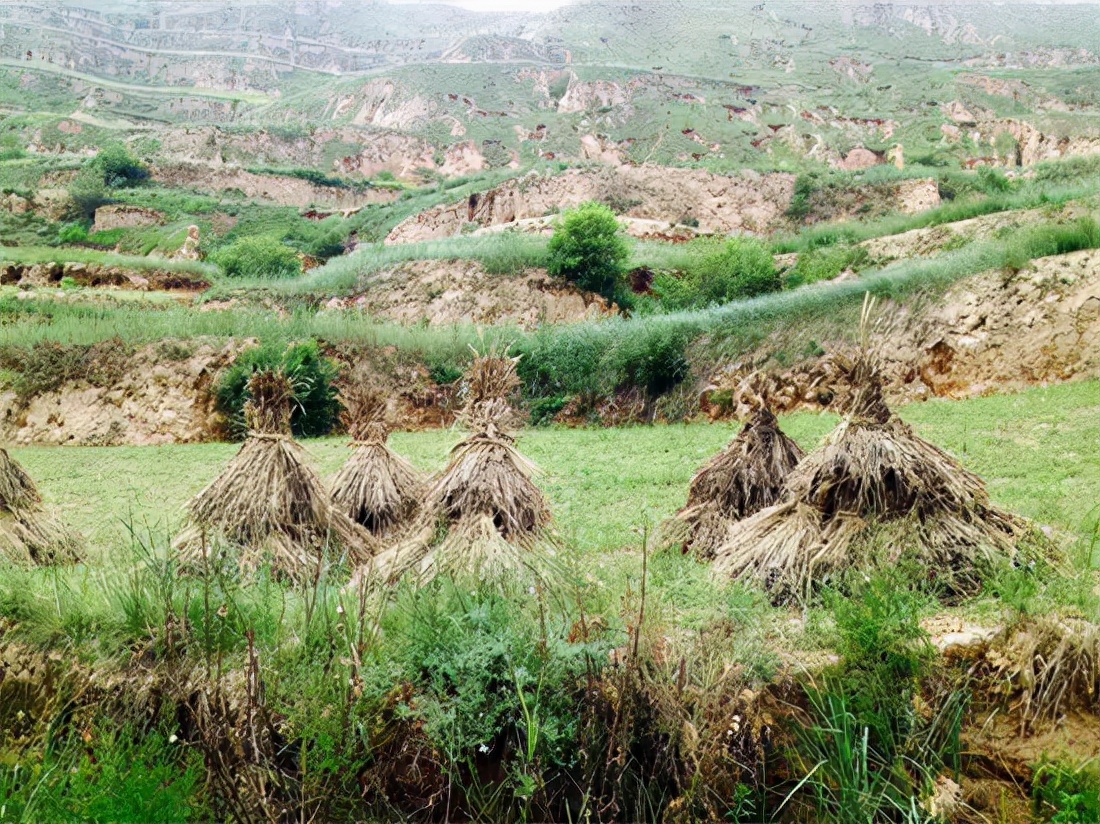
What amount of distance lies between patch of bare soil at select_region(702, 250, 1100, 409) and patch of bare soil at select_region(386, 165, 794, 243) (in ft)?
114

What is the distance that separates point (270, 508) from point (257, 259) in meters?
36.9

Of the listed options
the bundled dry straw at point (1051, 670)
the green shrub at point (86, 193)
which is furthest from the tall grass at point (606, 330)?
the green shrub at point (86, 193)

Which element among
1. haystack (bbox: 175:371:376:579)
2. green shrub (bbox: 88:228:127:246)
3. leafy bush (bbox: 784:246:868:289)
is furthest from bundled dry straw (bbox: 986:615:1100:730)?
green shrub (bbox: 88:228:127:246)

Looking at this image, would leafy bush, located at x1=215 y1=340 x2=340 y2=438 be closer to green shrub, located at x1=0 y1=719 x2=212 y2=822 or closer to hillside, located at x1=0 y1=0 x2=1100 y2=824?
hillside, located at x1=0 y1=0 x2=1100 y2=824

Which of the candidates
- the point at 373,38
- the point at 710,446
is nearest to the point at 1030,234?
the point at 710,446

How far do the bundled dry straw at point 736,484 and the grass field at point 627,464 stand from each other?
621 millimetres

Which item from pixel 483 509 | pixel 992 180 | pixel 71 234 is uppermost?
pixel 992 180

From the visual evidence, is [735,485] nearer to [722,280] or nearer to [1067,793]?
[1067,793]

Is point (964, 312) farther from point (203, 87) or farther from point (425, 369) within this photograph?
point (203, 87)

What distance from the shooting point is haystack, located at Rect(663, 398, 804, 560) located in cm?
609

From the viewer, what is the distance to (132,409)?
12836 millimetres

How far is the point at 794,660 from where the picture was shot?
3918 mm

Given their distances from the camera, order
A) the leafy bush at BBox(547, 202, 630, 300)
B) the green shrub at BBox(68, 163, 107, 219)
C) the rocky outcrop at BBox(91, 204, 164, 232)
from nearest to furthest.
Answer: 1. the leafy bush at BBox(547, 202, 630, 300)
2. the green shrub at BBox(68, 163, 107, 219)
3. the rocky outcrop at BBox(91, 204, 164, 232)

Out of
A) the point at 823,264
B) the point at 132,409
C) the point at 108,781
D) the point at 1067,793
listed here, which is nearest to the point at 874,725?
the point at 1067,793
